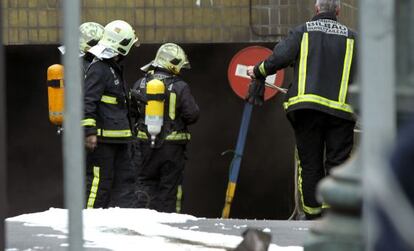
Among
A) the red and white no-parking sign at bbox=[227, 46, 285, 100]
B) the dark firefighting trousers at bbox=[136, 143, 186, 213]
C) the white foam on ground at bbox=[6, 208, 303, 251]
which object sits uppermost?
the red and white no-parking sign at bbox=[227, 46, 285, 100]

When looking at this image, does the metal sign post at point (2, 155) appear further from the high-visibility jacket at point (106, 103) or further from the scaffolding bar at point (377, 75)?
the high-visibility jacket at point (106, 103)

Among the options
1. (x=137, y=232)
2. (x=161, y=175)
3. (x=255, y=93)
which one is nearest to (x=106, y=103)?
(x=255, y=93)

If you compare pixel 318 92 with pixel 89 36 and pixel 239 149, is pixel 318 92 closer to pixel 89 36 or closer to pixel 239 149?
pixel 239 149

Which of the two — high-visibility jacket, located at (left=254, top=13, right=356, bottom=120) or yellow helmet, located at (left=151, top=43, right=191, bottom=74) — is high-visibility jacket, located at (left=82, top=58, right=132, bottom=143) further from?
high-visibility jacket, located at (left=254, top=13, right=356, bottom=120)

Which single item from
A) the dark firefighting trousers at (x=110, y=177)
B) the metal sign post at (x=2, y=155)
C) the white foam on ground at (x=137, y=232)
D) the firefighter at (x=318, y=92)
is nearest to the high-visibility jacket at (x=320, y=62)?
the firefighter at (x=318, y=92)

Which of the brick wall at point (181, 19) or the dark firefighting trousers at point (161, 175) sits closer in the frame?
the dark firefighting trousers at point (161, 175)

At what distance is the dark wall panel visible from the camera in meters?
12.9

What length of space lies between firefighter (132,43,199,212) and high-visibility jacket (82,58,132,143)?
0.86m

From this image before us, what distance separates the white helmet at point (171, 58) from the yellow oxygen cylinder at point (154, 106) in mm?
241

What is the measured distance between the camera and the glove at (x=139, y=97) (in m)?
11.6

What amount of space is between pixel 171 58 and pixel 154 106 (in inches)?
20.0

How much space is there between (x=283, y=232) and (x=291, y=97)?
88.6 inches

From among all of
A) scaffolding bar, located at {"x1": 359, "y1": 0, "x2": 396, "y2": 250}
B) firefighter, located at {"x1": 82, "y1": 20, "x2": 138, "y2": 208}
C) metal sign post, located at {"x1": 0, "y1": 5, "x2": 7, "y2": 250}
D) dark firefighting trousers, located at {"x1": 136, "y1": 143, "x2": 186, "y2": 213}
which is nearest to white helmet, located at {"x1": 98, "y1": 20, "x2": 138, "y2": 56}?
firefighter, located at {"x1": 82, "y1": 20, "x2": 138, "y2": 208}

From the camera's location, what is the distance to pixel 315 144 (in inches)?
375
